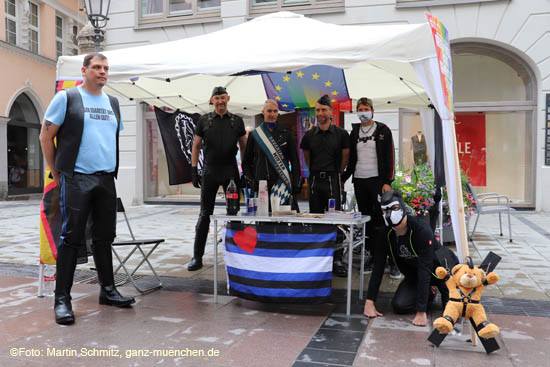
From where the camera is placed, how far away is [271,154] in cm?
511

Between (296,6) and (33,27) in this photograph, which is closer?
(296,6)

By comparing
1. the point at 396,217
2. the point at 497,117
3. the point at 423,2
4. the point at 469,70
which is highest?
the point at 423,2

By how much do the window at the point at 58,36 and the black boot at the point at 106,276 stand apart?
1955 cm

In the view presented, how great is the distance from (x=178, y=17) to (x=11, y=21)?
8871 millimetres

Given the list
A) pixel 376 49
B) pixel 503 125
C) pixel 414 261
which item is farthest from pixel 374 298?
pixel 503 125

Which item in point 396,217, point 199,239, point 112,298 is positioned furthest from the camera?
point 199,239

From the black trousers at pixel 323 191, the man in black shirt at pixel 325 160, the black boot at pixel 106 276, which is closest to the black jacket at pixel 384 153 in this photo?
the man in black shirt at pixel 325 160

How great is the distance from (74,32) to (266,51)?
2104 cm

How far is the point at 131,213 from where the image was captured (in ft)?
40.1

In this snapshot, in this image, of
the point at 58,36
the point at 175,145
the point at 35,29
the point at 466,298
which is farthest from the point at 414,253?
the point at 58,36

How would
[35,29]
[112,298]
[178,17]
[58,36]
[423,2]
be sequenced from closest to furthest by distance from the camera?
[112,298]
[423,2]
[178,17]
[35,29]
[58,36]

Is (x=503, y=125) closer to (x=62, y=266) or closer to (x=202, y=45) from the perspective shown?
(x=202, y=45)

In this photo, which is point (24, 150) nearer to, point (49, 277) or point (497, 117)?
point (497, 117)

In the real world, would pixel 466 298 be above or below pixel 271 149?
below
